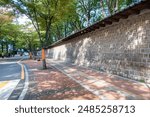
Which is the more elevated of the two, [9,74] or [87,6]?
[87,6]

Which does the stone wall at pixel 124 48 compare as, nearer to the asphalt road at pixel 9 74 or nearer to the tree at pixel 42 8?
the tree at pixel 42 8

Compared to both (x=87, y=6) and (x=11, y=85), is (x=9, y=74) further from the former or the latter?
(x=87, y=6)

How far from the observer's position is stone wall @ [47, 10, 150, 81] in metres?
8.14

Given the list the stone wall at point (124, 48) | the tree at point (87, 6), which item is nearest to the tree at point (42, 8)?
the stone wall at point (124, 48)

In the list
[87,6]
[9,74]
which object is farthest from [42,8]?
[87,6]

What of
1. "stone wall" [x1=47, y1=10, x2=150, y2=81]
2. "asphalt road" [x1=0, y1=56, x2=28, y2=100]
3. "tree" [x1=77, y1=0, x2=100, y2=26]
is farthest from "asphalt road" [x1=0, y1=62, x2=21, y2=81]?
"tree" [x1=77, y1=0, x2=100, y2=26]

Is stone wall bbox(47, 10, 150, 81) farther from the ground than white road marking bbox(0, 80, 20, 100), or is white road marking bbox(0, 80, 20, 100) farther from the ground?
stone wall bbox(47, 10, 150, 81)

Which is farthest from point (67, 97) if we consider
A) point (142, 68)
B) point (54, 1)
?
point (54, 1)

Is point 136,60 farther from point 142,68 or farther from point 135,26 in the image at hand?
point 135,26

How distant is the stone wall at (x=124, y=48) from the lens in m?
8.14

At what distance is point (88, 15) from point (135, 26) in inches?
812

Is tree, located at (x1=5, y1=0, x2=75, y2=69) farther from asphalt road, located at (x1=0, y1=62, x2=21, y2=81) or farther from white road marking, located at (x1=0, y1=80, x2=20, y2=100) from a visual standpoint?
white road marking, located at (x1=0, y1=80, x2=20, y2=100)

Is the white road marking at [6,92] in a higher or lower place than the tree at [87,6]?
lower

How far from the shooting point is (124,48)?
9.80 meters
